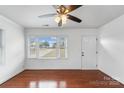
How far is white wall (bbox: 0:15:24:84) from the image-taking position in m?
5.08

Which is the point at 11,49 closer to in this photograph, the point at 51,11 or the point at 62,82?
the point at 62,82

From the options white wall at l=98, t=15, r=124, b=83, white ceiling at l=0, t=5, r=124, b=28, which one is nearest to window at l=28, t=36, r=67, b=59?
white wall at l=98, t=15, r=124, b=83

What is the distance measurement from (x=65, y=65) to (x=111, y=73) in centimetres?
273

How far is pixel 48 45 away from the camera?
805 cm

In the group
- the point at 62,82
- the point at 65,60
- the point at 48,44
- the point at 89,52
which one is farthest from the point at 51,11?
the point at 89,52

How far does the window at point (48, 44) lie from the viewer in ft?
26.1

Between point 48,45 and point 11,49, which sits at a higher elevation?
point 48,45

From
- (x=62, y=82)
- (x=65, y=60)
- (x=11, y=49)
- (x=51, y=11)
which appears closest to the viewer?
(x=51, y=11)

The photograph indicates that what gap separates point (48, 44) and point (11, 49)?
8.27 feet

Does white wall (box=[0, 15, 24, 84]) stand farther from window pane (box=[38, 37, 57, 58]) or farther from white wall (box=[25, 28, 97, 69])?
window pane (box=[38, 37, 57, 58])

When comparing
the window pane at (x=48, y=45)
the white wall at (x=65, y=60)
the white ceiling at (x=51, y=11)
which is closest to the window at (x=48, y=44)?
the window pane at (x=48, y=45)

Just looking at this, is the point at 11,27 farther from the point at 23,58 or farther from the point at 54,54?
the point at 54,54

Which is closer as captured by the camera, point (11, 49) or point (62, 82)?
point (62, 82)
